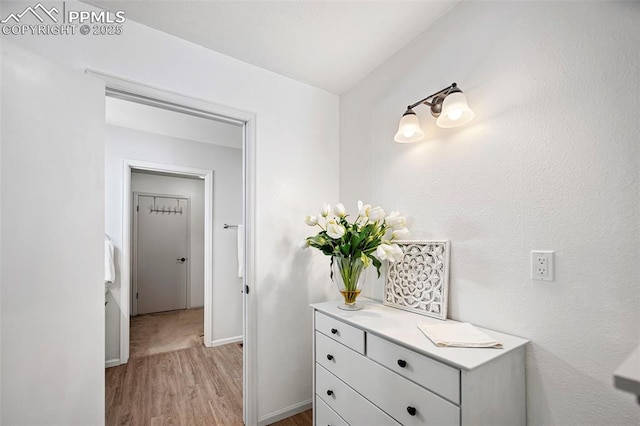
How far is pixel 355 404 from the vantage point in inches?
55.2

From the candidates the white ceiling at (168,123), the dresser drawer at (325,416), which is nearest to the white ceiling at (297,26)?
the white ceiling at (168,123)

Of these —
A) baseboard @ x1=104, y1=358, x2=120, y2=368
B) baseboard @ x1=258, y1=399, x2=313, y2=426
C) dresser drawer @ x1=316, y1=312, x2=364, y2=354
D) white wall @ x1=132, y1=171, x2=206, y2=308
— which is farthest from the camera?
white wall @ x1=132, y1=171, x2=206, y2=308

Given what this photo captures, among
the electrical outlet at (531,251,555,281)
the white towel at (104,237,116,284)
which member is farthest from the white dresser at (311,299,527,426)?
the white towel at (104,237,116,284)

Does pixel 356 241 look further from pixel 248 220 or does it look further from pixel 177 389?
pixel 177 389

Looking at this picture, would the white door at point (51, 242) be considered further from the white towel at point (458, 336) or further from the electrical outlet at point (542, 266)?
the electrical outlet at point (542, 266)

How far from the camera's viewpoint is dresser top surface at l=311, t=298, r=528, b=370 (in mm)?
999

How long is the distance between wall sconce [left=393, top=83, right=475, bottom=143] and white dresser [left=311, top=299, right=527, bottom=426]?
3.30ft

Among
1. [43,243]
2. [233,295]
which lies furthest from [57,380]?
[233,295]

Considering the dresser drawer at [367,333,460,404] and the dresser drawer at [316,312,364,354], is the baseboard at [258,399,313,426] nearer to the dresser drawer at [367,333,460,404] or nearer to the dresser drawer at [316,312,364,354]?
the dresser drawer at [316,312,364,354]

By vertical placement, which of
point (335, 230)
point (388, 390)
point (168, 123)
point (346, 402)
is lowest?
point (346, 402)

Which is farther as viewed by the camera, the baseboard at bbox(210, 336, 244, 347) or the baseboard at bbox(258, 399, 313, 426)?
the baseboard at bbox(210, 336, 244, 347)

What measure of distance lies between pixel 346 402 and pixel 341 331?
0.35m

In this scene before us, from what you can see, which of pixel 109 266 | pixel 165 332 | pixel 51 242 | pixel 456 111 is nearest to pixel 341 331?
pixel 456 111

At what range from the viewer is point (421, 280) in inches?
61.9
